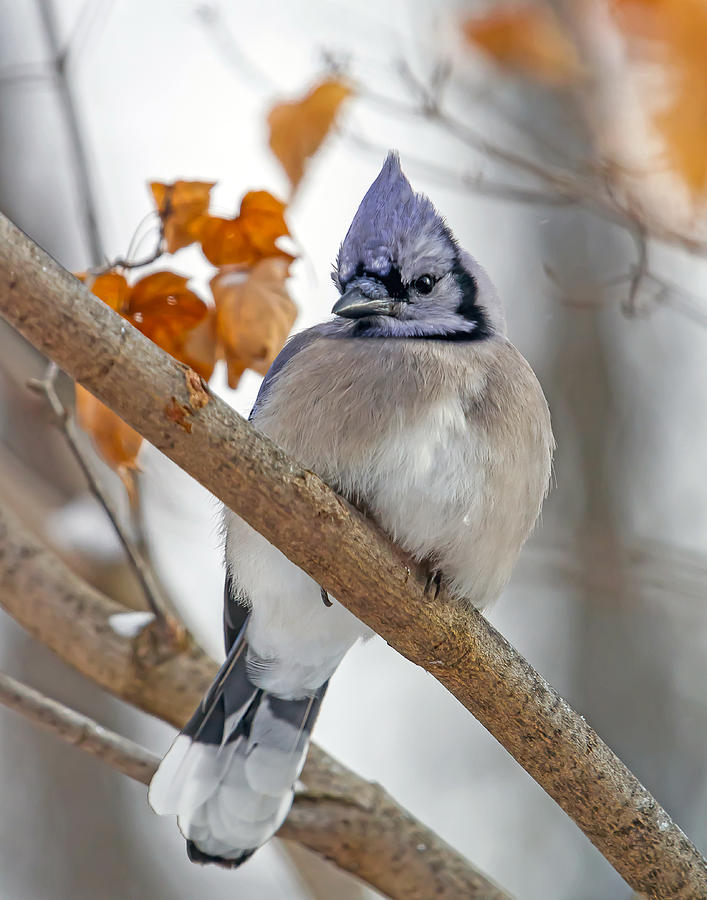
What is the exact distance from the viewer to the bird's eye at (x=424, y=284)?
2223mm

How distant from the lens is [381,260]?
2176 mm

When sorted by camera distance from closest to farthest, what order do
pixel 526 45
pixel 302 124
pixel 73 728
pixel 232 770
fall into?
1. pixel 73 728
2. pixel 232 770
3. pixel 302 124
4. pixel 526 45

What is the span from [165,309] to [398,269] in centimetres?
49

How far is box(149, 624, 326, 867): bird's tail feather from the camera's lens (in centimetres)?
220

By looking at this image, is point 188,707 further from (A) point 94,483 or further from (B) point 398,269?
(B) point 398,269

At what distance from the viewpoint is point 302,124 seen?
242cm

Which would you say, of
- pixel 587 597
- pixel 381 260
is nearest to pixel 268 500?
pixel 381 260

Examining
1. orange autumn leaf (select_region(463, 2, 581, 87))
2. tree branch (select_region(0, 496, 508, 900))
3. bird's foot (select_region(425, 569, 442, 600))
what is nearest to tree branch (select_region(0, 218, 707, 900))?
bird's foot (select_region(425, 569, 442, 600))

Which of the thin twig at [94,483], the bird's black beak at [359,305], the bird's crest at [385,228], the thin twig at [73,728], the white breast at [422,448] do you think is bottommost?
the thin twig at [73,728]

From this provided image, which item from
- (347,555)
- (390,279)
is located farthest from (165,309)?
(347,555)

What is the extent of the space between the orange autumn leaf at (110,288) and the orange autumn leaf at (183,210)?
123 millimetres

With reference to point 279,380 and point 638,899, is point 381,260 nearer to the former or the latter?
point 279,380

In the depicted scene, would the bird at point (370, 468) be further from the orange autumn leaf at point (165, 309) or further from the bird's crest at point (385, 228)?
the orange autumn leaf at point (165, 309)

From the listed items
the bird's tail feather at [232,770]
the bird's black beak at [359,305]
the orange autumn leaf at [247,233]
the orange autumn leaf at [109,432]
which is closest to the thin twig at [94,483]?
the orange autumn leaf at [109,432]
